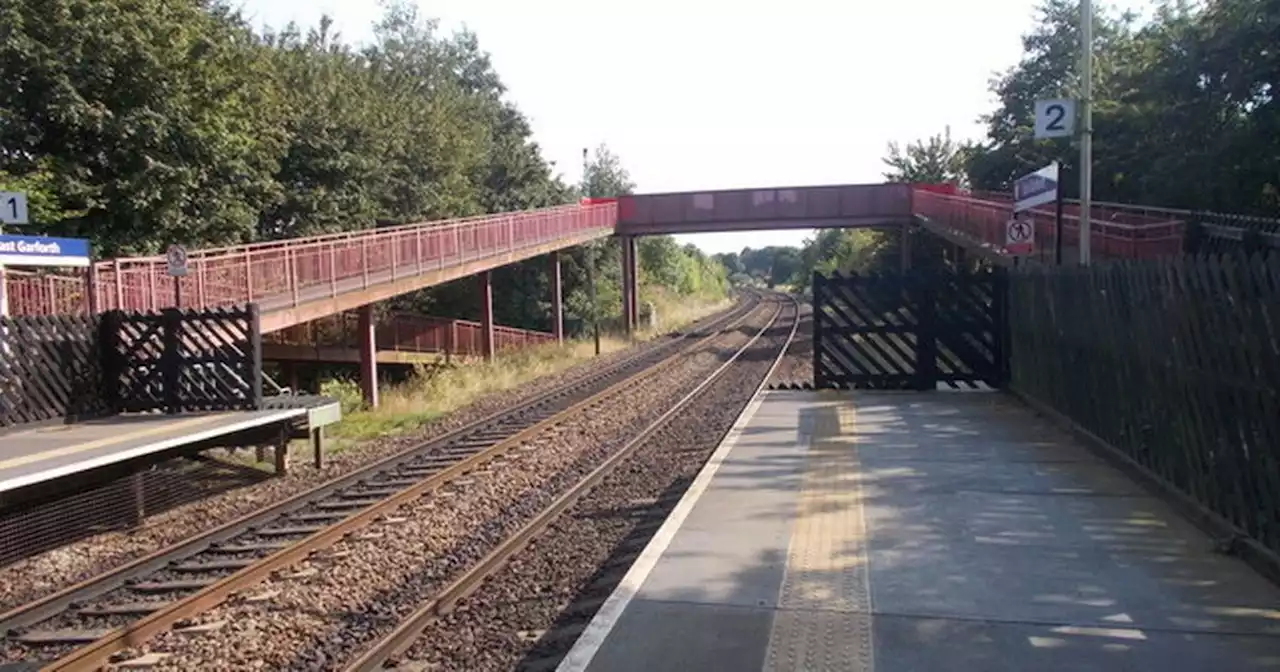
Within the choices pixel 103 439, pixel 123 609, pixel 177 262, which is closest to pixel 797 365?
pixel 177 262

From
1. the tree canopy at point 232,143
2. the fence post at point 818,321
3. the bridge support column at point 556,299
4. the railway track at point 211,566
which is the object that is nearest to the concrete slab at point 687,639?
the railway track at point 211,566

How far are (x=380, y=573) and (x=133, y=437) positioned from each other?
4826 millimetres

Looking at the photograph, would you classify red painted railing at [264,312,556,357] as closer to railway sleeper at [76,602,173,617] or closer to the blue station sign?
the blue station sign

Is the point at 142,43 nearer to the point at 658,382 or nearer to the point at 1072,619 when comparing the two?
the point at 658,382

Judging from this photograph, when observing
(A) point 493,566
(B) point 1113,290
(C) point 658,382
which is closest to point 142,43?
(C) point 658,382

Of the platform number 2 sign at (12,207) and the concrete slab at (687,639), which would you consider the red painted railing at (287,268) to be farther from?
the concrete slab at (687,639)

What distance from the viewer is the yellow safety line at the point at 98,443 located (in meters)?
10.2

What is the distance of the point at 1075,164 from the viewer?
28.6 metres

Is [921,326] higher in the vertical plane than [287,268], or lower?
lower

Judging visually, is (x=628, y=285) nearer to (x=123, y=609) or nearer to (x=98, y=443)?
(x=98, y=443)

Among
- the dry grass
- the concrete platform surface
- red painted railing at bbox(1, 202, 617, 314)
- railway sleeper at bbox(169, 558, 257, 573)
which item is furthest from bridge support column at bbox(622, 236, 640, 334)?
railway sleeper at bbox(169, 558, 257, 573)

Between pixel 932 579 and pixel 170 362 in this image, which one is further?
pixel 170 362

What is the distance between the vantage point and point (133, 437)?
465 inches

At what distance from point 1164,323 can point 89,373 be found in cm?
1335
